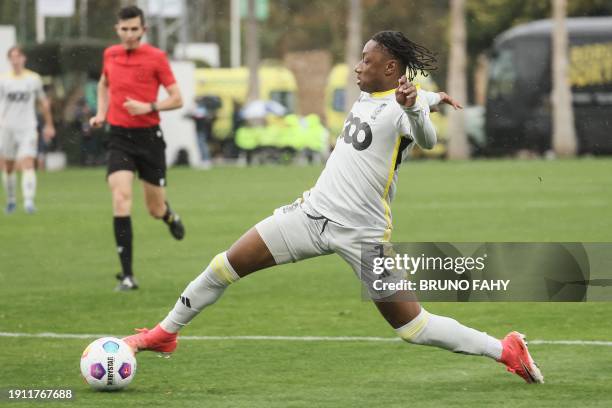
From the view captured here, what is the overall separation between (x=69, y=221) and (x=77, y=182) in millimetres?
11689

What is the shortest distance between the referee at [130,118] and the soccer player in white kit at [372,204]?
4.76 meters

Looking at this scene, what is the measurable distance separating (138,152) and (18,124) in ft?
30.5

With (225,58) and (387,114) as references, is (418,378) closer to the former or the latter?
(387,114)

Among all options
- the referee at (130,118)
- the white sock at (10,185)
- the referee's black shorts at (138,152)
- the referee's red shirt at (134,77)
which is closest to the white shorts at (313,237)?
the referee at (130,118)

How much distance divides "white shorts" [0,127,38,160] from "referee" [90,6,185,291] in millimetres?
8611

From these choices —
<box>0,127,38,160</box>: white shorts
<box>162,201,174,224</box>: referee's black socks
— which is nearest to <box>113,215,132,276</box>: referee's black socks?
<box>162,201,174,224</box>: referee's black socks

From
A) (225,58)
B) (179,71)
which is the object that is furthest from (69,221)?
(225,58)

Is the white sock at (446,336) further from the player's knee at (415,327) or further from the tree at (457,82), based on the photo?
the tree at (457,82)

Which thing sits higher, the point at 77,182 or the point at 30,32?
the point at 30,32

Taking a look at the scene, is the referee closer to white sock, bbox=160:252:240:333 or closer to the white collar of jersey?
white sock, bbox=160:252:240:333

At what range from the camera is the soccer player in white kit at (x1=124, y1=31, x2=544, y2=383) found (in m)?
7.46

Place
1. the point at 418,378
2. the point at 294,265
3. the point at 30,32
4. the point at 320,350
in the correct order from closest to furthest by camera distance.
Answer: the point at 418,378, the point at 320,350, the point at 294,265, the point at 30,32

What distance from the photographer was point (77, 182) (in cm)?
3228

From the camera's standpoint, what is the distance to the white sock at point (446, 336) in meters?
7.46
